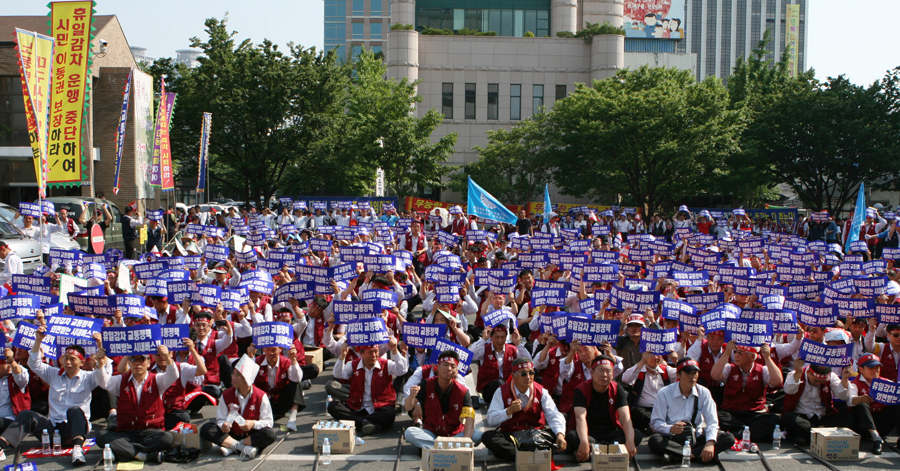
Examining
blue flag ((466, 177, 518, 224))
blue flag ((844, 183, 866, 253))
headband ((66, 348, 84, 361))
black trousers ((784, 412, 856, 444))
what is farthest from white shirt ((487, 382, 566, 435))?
blue flag ((844, 183, 866, 253))

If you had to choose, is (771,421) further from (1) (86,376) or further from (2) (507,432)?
(1) (86,376)

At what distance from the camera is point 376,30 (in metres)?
95.9

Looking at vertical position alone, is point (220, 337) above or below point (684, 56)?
below

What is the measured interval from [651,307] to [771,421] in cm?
271

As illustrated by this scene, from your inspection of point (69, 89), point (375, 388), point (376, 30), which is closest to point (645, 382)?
point (375, 388)

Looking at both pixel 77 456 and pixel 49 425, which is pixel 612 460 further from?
pixel 49 425


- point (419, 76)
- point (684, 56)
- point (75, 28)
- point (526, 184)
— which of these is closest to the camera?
point (75, 28)

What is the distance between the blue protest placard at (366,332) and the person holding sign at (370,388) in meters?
0.12

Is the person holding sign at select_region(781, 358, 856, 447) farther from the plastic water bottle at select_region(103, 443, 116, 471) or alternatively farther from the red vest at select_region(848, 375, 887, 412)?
the plastic water bottle at select_region(103, 443, 116, 471)

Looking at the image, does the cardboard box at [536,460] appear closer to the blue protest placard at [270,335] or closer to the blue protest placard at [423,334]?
the blue protest placard at [423,334]

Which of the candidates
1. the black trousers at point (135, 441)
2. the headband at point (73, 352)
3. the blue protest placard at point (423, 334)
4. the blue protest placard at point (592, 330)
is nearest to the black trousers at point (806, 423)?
the blue protest placard at point (592, 330)

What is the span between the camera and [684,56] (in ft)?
195

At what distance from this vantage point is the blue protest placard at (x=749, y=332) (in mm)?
8639

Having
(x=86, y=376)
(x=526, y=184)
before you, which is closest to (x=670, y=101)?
(x=526, y=184)
